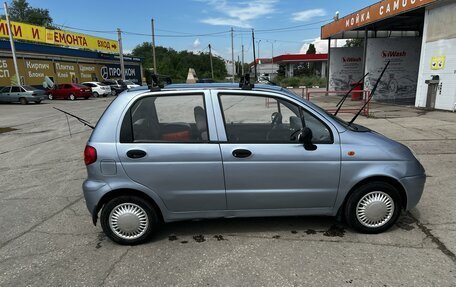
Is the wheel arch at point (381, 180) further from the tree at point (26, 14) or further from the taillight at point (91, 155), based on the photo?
the tree at point (26, 14)

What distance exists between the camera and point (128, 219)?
3.82 metres

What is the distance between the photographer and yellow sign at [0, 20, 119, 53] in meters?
34.1

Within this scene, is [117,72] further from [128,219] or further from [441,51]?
[128,219]

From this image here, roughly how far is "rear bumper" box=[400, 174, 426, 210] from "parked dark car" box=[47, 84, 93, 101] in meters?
34.2

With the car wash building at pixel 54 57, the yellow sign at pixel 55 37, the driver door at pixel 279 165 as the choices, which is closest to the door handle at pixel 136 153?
the driver door at pixel 279 165

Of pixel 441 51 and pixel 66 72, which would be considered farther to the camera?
pixel 66 72

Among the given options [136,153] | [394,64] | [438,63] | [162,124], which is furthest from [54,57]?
[136,153]

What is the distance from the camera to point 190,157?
368cm

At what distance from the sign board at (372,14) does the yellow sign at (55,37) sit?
28536 millimetres

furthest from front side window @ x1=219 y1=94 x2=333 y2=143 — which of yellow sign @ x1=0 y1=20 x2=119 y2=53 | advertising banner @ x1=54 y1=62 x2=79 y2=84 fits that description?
advertising banner @ x1=54 y1=62 x2=79 y2=84

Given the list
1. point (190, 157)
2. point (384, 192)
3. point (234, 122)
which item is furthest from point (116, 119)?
point (384, 192)

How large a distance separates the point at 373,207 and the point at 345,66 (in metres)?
28.6

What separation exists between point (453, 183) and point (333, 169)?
3117 millimetres

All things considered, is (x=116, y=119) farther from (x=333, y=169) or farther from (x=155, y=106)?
(x=333, y=169)
